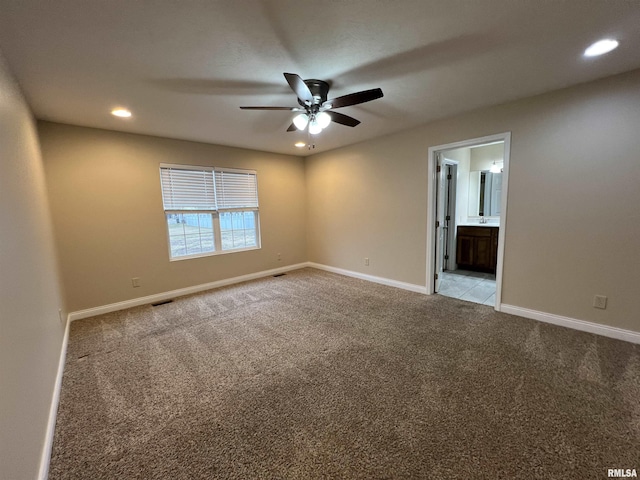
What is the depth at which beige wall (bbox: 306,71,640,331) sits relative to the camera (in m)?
2.40

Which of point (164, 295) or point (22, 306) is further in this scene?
point (164, 295)

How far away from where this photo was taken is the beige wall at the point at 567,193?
7.87ft

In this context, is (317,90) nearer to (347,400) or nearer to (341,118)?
(341,118)

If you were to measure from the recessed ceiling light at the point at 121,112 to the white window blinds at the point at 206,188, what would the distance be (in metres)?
1.00

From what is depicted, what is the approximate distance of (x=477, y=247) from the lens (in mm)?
4914

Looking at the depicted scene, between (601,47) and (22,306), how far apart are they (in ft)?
13.4

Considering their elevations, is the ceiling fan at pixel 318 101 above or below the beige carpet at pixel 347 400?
above

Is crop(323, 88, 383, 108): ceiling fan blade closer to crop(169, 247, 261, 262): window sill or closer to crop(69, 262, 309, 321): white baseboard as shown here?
crop(169, 247, 261, 262): window sill

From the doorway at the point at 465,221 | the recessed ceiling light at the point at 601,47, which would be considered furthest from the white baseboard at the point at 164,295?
the recessed ceiling light at the point at 601,47

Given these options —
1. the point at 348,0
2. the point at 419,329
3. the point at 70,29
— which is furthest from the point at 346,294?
the point at 70,29

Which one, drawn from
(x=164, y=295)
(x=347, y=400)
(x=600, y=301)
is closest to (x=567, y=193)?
(x=600, y=301)

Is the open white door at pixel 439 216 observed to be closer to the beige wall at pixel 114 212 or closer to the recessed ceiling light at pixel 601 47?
the recessed ceiling light at pixel 601 47

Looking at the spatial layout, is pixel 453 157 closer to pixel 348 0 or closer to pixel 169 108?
pixel 348 0

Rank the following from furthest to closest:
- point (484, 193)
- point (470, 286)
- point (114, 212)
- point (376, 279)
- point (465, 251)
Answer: point (484, 193)
point (465, 251)
point (376, 279)
point (470, 286)
point (114, 212)
